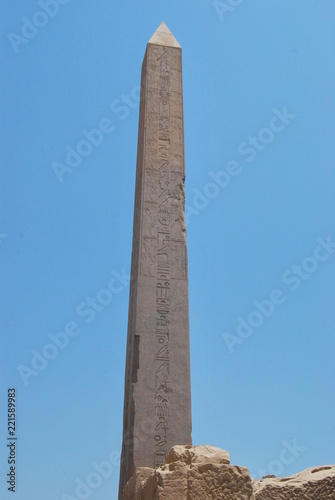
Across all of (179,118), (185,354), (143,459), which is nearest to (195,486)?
(143,459)

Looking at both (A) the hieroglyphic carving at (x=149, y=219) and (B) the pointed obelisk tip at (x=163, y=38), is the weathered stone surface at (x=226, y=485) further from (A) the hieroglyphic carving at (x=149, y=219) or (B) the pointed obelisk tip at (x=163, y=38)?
(B) the pointed obelisk tip at (x=163, y=38)

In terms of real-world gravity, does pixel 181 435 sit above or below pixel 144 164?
below

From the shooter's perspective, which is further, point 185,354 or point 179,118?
point 179,118

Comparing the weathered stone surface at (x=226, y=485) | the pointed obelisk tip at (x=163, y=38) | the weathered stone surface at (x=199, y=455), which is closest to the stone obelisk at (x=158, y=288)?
the pointed obelisk tip at (x=163, y=38)

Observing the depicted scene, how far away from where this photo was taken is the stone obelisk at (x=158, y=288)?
17.5 ft

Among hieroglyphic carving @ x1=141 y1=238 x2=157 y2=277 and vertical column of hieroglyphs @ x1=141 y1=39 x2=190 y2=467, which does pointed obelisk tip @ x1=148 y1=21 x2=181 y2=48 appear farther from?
hieroglyphic carving @ x1=141 y1=238 x2=157 y2=277

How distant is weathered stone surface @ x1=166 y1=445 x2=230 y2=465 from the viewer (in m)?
2.46

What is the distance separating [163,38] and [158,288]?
336 centimetres

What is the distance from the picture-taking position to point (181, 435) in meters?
5.32

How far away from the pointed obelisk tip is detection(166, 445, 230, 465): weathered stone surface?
584cm

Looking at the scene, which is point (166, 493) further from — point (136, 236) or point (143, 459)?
point (136, 236)

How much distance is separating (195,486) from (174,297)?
3746mm

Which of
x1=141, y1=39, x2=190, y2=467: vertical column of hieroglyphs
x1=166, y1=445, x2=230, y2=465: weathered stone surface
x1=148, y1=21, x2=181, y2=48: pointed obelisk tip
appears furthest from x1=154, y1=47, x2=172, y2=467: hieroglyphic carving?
x1=166, y1=445, x2=230, y2=465: weathered stone surface

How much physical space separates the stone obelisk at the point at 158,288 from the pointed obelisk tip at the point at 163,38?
0.44ft
